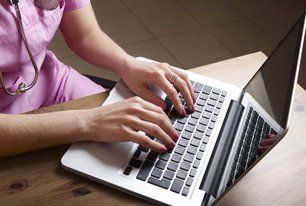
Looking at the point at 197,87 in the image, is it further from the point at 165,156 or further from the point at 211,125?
the point at 165,156

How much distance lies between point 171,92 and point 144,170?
0.72 feet

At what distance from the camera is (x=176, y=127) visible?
33.5 inches

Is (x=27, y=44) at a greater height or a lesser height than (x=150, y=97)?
greater

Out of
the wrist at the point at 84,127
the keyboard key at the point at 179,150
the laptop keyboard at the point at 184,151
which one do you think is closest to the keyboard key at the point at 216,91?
the laptop keyboard at the point at 184,151

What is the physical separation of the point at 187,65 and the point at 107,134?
146 centimetres

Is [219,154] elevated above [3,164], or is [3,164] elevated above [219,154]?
[3,164]

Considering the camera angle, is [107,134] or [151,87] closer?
[107,134]

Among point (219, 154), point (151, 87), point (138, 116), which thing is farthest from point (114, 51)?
point (219, 154)

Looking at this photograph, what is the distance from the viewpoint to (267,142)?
0.68 m

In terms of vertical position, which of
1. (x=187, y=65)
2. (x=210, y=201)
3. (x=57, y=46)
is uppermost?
(x=210, y=201)

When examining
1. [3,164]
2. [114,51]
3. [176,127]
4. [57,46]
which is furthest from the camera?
[57,46]

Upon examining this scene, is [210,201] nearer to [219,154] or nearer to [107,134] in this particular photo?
[219,154]

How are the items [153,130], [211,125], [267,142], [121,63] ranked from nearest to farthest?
[267,142], [153,130], [211,125], [121,63]

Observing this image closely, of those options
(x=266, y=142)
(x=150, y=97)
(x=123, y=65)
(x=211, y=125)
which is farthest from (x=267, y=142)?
(x=123, y=65)
